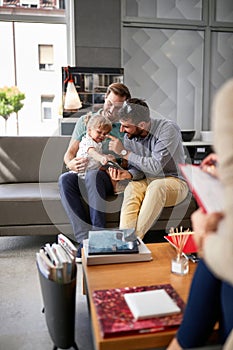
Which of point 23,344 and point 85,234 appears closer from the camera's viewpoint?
point 23,344

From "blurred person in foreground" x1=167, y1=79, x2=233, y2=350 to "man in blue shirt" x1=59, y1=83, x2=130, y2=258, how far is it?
4.58 feet

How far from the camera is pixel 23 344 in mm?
1549

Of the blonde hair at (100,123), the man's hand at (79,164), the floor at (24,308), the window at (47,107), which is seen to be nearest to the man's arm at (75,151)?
the man's hand at (79,164)

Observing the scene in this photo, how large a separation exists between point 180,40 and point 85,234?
2702mm

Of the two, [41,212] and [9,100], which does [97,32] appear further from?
[41,212]

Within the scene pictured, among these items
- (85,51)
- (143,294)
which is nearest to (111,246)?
(143,294)

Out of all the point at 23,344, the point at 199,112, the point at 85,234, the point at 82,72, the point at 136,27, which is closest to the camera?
the point at 23,344

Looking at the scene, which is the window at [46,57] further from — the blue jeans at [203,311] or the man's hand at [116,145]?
the blue jeans at [203,311]

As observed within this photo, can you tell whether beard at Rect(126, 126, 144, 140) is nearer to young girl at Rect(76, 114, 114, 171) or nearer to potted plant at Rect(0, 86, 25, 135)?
young girl at Rect(76, 114, 114, 171)

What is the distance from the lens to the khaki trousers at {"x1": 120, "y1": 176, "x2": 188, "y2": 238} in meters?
2.25

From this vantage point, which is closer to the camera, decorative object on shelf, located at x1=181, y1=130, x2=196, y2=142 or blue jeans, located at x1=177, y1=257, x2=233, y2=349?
blue jeans, located at x1=177, y1=257, x2=233, y2=349

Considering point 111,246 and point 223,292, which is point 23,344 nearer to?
point 111,246

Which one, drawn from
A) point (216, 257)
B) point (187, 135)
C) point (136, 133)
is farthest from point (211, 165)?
point (187, 135)

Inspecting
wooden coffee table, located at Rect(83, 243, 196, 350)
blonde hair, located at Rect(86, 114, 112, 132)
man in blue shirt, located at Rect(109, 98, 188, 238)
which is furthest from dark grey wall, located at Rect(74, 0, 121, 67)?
wooden coffee table, located at Rect(83, 243, 196, 350)
